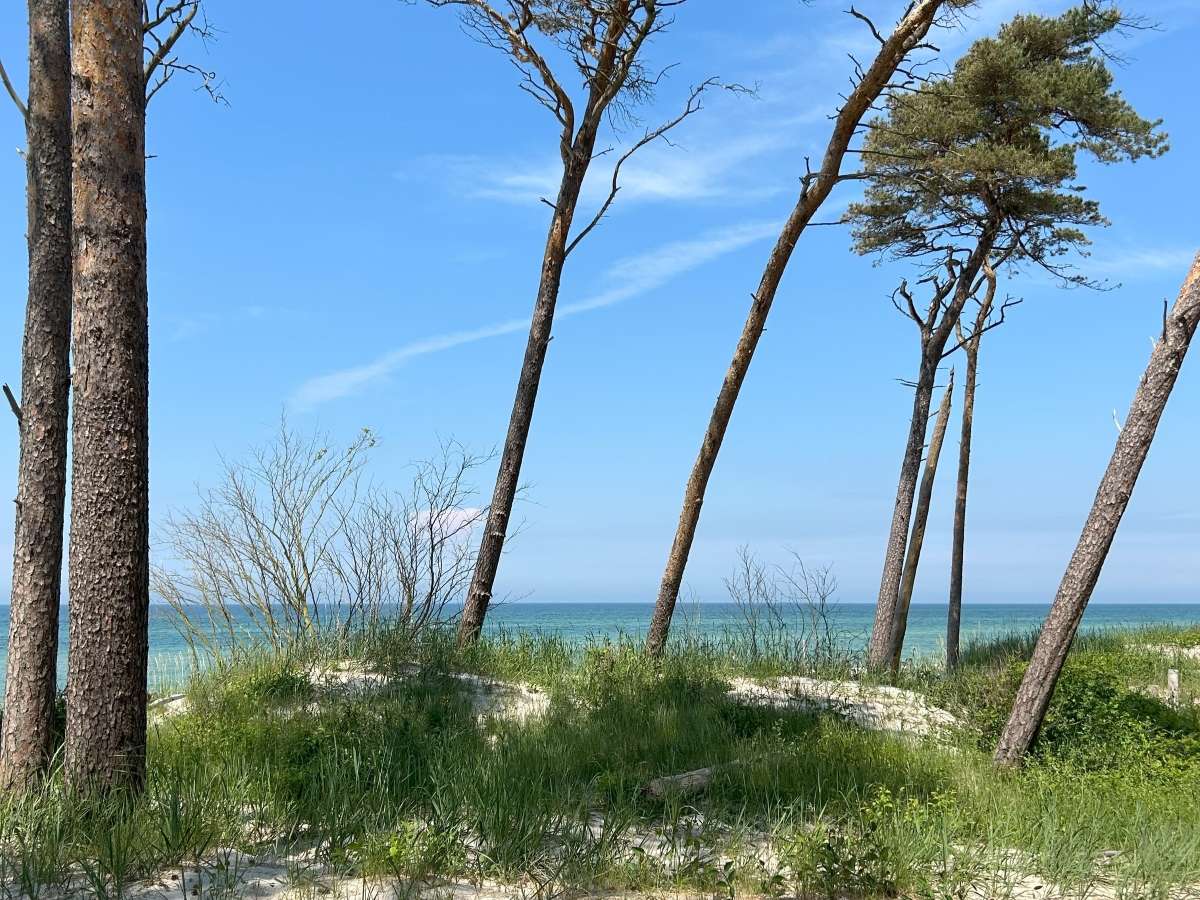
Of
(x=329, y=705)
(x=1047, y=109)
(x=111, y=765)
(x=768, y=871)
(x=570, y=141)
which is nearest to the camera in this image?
(x=768, y=871)

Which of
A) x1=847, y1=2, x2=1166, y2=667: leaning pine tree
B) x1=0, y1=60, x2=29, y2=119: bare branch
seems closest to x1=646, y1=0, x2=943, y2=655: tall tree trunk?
x1=847, y1=2, x2=1166, y2=667: leaning pine tree

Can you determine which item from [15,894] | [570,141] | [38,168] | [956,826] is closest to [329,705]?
[15,894]

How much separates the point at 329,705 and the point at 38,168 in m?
4.57

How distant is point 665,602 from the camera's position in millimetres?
11398

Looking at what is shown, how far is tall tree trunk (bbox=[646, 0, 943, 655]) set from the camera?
11.0 meters

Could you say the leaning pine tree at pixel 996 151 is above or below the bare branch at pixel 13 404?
above

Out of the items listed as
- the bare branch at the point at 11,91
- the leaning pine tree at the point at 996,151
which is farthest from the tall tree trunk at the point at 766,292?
the bare branch at the point at 11,91

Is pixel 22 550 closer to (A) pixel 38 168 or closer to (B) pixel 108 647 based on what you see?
(B) pixel 108 647

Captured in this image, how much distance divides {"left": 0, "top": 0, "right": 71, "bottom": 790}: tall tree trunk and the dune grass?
31.6 inches

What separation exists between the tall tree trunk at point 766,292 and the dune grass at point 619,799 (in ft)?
7.79

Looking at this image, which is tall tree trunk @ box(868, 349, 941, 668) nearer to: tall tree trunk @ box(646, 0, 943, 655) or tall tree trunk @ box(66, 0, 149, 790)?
tall tree trunk @ box(646, 0, 943, 655)

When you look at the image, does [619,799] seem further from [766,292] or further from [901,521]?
[901,521]

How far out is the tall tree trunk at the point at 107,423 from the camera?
17.6 feet

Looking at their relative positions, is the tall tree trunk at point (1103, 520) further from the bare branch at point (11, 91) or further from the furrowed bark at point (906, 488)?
the bare branch at point (11, 91)
